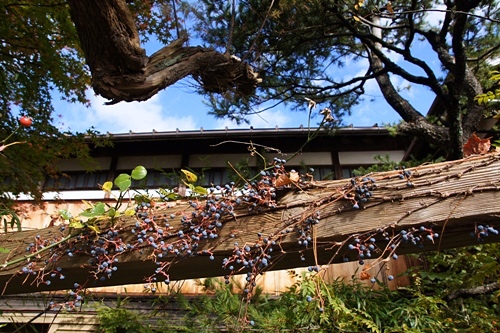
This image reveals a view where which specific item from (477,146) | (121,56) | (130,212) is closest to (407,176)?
(477,146)

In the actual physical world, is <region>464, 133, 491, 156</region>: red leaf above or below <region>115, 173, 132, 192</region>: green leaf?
above

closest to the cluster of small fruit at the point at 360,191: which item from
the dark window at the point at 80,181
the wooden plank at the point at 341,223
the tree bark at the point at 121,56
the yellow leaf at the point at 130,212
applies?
the wooden plank at the point at 341,223

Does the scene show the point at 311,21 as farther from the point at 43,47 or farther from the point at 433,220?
the point at 433,220

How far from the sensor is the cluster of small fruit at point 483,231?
965mm

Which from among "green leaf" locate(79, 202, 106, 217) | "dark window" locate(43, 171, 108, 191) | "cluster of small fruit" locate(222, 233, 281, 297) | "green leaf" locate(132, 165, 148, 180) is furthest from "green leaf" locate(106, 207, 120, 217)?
"dark window" locate(43, 171, 108, 191)

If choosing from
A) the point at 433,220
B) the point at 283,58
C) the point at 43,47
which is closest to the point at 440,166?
the point at 433,220

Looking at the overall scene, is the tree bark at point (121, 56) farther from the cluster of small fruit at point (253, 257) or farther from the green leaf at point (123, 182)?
the cluster of small fruit at point (253, 257)

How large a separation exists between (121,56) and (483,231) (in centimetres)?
164

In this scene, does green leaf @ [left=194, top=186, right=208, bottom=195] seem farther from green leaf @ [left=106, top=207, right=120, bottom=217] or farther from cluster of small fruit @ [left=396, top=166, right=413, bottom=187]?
cluster of small fruit @ [left=396, top=166, right=413, bottom=187]

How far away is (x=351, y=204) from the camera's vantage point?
1076mm

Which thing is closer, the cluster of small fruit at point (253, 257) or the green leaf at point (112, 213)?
the cluster of small fruit at point (253, 257)

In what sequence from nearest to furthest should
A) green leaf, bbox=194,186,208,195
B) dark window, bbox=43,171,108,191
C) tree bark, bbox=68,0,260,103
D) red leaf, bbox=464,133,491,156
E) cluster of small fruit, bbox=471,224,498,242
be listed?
cluster of small fruit, bbox=471,224,498,242 → red leaf, bbox=464,133,491,156 → green leaf, bbox=194,186,208,195 → tree bark, bbox=68,0,260,103 → dark window, bbox=43,171,108,191

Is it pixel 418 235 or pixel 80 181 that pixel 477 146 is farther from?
pixel 80 181

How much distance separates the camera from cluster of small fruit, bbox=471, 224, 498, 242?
97 cm
